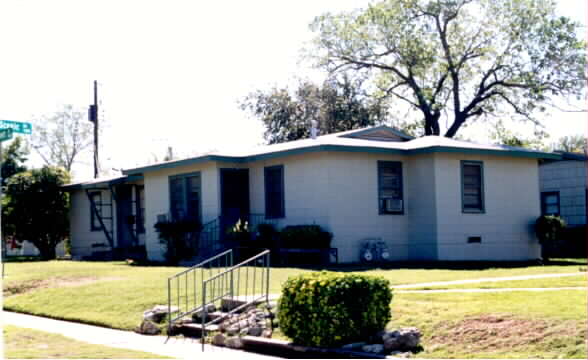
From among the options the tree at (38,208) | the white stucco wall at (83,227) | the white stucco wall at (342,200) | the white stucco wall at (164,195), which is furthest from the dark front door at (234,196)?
the tree at (38,208)

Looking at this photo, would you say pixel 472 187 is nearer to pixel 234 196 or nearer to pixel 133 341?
pixel 234 196

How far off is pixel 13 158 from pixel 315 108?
717 inches

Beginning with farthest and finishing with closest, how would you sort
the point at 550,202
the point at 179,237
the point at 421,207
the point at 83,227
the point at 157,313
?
the point at 83,227, the point at 550,202, the point at 179,237, the point at 421,207, the point at 157,313

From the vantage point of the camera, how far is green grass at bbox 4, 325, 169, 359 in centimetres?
1038

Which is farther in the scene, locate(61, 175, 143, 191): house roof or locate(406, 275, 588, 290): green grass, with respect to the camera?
locate(61, 175, 143, 191): house roof

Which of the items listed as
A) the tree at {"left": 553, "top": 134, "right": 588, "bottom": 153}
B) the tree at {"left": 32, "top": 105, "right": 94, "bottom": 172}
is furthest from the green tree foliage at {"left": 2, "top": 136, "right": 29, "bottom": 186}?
the tree at {"left": 553, "top": 134, "right": 588, "bottom": 153}

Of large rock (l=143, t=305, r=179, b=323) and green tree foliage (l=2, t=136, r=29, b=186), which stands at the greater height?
green tree foliage (l=2, t=136, r=29, b=186)

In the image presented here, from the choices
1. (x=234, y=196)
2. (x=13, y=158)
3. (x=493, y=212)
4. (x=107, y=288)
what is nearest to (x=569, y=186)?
(x=493, y=212)

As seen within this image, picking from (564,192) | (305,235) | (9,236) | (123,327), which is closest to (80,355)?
(123,327)

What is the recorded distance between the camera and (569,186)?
28344 mm

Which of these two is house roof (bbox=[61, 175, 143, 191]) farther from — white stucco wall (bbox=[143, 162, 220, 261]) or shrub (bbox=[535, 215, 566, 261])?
shrub (bbox=[535, 215, 566, 261])

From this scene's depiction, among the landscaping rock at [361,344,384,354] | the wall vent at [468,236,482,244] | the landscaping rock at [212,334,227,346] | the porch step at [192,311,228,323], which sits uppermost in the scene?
the wall vent at [468,236,482,244]

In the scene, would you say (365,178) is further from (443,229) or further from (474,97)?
(474,97)

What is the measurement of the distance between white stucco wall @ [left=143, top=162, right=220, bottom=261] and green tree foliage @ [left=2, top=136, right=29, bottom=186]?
2087 centimetres
